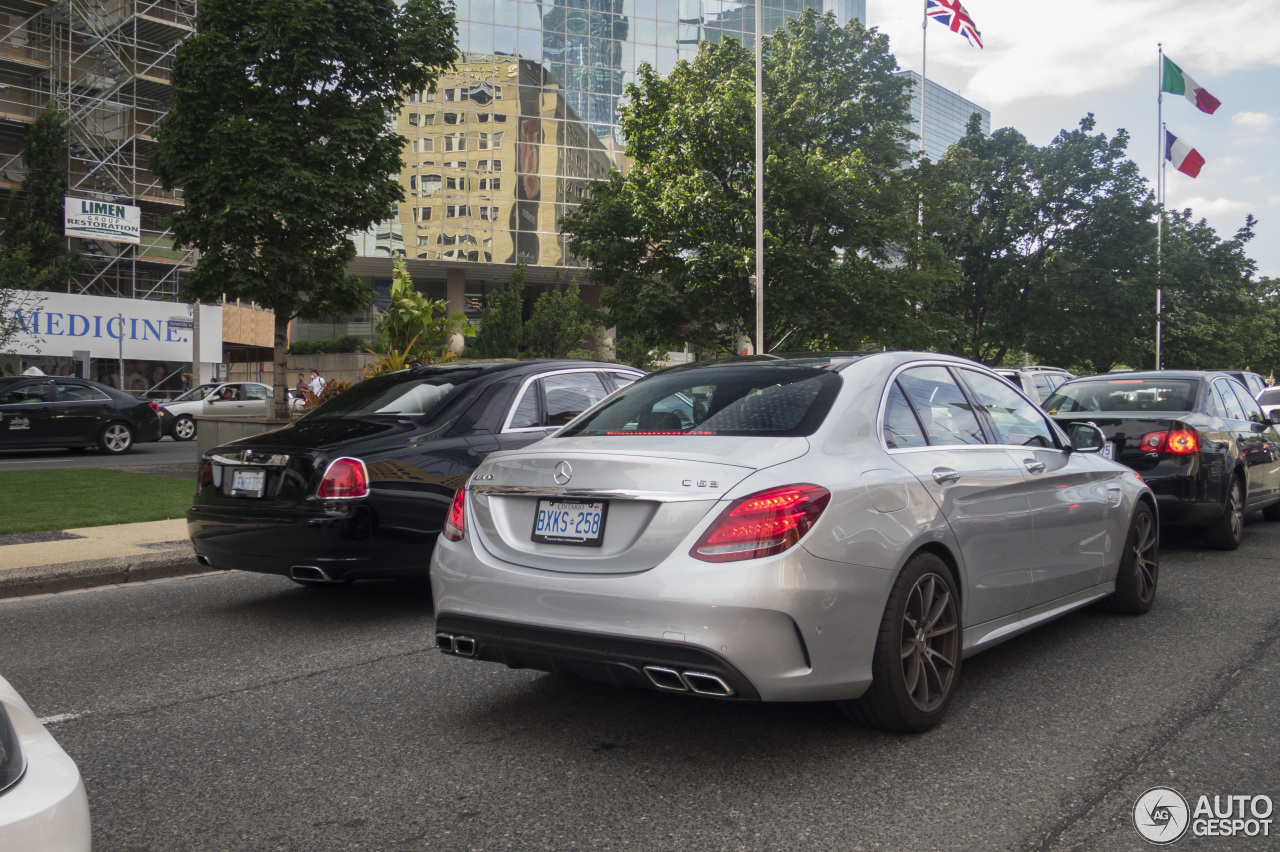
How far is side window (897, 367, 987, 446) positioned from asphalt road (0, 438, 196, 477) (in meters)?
14.0

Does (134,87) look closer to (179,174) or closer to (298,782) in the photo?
(179,174)

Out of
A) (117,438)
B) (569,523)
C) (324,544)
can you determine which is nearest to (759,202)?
(117,438)

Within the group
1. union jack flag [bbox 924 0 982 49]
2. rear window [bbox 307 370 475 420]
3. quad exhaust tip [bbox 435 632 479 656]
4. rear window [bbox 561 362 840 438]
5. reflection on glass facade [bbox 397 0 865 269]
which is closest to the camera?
quad exhaust tip [bbox 435 632 479 656]

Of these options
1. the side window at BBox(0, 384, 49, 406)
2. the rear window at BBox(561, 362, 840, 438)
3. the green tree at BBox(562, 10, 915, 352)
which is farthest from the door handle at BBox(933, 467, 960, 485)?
the side window at BBox(0, 384, 49, 406)

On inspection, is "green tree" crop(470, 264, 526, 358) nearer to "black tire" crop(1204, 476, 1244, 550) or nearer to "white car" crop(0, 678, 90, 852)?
"black tire" crop(1204, 476, 1244, 550)

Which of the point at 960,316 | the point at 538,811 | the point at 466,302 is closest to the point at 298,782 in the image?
the point at 538,811

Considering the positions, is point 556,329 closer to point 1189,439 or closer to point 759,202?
point 759,202

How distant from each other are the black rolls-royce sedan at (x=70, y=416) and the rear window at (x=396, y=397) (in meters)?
15.3

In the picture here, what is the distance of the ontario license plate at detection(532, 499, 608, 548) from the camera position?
12.0 feet

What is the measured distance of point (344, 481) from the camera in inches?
232

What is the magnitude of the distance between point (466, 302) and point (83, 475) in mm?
43396

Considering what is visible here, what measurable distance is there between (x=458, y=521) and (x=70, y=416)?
62.4ft

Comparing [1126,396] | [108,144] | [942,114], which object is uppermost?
[942,114]

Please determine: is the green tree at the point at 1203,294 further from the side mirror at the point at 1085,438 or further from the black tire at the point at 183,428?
the side mirror at the point at 1085,438
